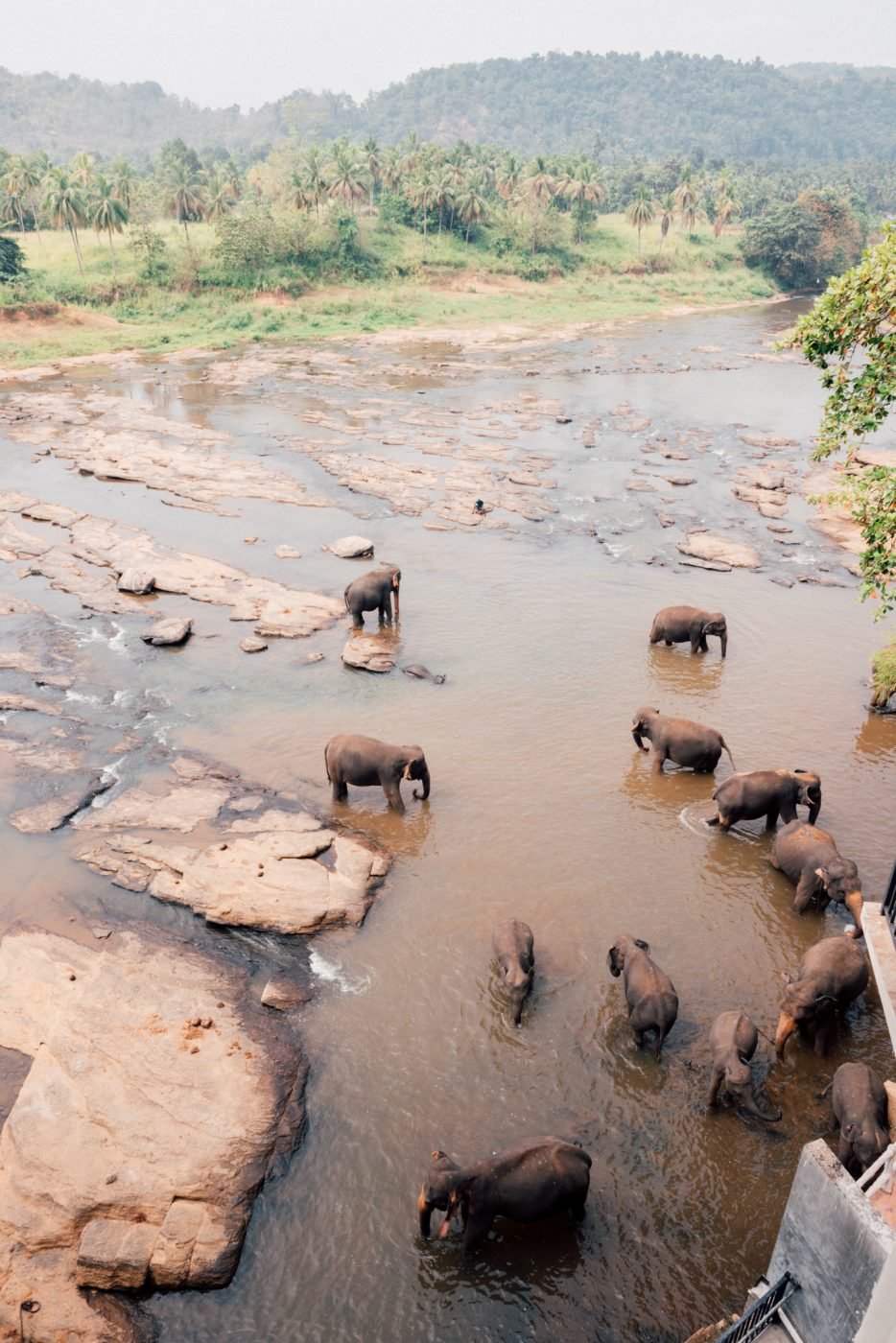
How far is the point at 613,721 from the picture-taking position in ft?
46.6

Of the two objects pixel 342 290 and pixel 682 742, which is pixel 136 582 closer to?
pixel 682 742

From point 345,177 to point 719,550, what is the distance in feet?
187

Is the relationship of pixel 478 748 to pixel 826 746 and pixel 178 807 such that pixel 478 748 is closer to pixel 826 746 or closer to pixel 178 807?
pixel 178 807

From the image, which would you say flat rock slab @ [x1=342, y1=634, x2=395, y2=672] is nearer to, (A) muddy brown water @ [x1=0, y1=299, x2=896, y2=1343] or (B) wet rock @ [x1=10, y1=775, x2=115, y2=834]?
(A) muddy brown water @ [x1=0, y1=299, x2=896, y2=1343]

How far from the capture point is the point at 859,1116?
6.98m

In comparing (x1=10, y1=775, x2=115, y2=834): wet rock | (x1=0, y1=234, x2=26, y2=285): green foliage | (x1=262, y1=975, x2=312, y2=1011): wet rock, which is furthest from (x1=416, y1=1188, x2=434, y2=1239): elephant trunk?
(x1=0, y1=234, x2=26, y2=285): green foliage

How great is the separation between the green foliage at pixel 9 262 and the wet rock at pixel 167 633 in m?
42.3

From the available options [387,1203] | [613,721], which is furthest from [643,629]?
[387,1203]

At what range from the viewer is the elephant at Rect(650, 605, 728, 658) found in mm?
15922

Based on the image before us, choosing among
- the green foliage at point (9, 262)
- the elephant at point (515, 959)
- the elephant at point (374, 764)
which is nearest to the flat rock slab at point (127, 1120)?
the elephant at point (515, 959)

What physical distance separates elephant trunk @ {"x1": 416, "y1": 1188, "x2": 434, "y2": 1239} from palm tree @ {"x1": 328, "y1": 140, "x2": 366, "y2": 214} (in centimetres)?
7108

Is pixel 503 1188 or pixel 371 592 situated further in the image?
pixel 371 592

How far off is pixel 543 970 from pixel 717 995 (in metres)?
1.75

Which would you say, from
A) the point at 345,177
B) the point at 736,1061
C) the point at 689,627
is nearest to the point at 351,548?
the point at 689,627
